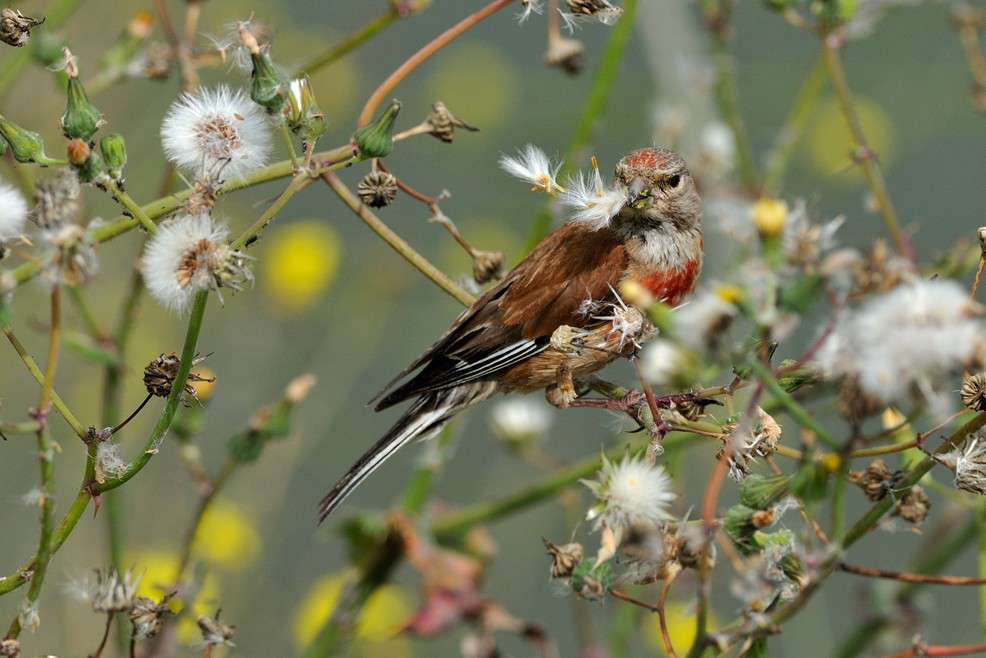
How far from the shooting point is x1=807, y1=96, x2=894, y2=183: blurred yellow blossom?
6.84 metres

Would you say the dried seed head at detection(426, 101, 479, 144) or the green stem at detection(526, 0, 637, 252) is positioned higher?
the green stem at detection(526, 0, 637, 252)

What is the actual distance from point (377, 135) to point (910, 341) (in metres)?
1.21

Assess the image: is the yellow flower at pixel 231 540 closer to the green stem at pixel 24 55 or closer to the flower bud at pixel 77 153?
the green stem at pixel 24 55

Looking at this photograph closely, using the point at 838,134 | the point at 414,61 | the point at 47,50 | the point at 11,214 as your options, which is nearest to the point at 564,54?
the point at 414,61

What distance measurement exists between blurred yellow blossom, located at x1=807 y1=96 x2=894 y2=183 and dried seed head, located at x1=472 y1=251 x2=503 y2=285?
12.7 feet

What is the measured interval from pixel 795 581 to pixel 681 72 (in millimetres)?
3882

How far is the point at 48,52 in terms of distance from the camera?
2.80 meters

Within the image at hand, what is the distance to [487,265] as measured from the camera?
335 cm

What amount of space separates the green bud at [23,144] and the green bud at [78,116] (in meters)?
0.08

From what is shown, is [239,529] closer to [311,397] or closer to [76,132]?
[311,397]

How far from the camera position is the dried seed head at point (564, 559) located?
2432 millimetres

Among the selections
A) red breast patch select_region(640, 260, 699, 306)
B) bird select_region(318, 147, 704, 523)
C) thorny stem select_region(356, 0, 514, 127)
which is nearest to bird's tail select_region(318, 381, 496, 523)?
bird select_region(318, 147, 704, 523)

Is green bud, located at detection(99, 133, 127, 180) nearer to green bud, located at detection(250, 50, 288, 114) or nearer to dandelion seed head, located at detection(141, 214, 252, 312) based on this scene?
dandelion seed head, located at detection(141, 214, 252, 312)

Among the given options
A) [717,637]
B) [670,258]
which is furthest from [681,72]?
[717,637]
